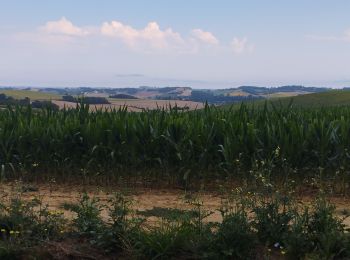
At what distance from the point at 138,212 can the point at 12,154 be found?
3.76m

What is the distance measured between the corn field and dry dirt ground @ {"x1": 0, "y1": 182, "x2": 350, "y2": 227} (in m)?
0.39

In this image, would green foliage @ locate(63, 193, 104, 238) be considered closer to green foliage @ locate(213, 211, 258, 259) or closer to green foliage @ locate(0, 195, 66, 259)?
green foliage @ locate(0, 195, 66, 259)

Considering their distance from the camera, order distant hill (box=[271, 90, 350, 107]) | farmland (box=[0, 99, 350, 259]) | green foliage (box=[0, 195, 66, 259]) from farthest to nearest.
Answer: distant hill (box=[271, 90, 350, 107]) → farmland (box=[0, 99, 350, 259]) → green foliage (box=[0, 195, 66, 259])

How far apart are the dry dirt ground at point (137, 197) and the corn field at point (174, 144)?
39cm

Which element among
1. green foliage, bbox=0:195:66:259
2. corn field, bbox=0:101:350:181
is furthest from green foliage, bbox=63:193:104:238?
corn field, bbox=0:101:350:181

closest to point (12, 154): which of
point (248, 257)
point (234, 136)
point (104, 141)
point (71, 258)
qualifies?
point (104, 141)

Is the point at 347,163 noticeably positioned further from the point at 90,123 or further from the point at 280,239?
the point at 90,123

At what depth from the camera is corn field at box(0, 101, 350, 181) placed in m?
7.88

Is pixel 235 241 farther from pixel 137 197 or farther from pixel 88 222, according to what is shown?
pixel 137 197

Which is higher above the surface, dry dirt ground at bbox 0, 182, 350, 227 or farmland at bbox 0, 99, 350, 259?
farmland at bbox 0, 99, 350, 259

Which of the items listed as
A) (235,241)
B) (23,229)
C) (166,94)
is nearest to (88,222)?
(23,229)

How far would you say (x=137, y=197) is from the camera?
7.72 m

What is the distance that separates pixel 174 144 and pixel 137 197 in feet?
3.81

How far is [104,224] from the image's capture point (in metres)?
4.86
